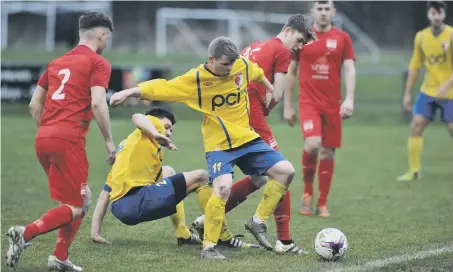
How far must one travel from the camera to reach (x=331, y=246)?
6.99 metres

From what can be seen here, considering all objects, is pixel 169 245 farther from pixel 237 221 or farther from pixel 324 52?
pixel 324 52

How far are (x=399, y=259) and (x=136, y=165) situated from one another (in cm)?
232

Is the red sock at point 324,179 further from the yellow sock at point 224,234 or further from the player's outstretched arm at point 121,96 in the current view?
the player's outstretched arm at point 121,96

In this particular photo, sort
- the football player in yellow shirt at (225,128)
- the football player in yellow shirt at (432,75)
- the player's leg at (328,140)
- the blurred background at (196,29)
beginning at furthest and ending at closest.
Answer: the blurred background at (196,29) < the football player in yellow shirt at (432,75) < the player's leg at (328,140) < the football player in yellow shirt at (225,128)

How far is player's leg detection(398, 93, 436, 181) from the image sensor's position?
41.2 ft

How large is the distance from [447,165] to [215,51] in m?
8.03

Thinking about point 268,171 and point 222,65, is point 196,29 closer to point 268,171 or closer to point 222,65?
point 268,171

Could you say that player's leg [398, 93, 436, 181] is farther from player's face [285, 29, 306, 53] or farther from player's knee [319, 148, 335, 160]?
player's face [285, 29, 306, 53]

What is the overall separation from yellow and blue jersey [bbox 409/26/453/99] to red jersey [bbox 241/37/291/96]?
197 inches

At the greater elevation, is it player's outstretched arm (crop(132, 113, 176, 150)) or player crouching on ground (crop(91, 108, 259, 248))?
player's outstretched arm (crop(132, 113, 176, 150))

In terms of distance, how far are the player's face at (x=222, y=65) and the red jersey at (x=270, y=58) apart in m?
0.88

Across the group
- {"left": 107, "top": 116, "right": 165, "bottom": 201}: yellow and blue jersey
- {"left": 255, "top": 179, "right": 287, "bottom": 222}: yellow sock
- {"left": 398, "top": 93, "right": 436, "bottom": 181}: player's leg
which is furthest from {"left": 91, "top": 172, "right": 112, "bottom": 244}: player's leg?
{"left": 398, "top": 93, "right": 436, "bottom": 181}: player's leg

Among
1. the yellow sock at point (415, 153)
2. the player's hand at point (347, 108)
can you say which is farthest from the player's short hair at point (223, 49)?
the yellow sock at point (415, 153)

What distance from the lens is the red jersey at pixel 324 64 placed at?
9.86m
